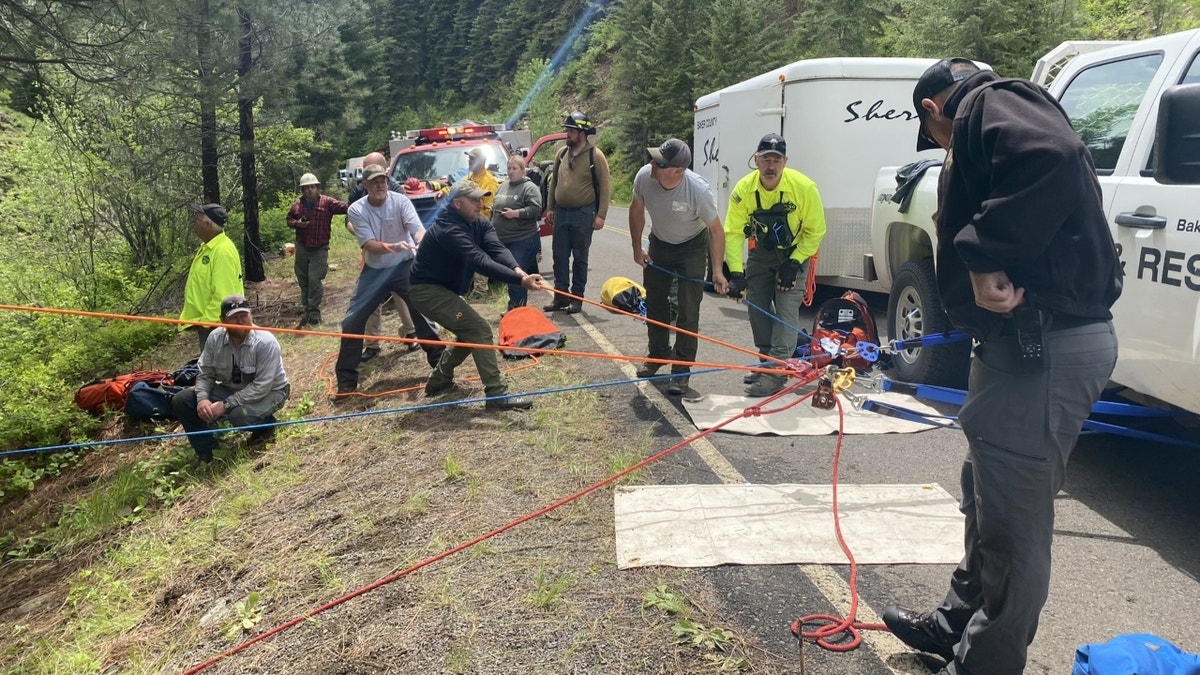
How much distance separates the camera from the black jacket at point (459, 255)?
606 centimetres

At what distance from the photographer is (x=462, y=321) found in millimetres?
6219

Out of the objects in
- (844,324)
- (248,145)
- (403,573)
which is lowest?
(403,573)

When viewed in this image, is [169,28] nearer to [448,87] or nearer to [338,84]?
[338,84]

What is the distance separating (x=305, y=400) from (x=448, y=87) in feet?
228

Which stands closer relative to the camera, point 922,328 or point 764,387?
point 922,328

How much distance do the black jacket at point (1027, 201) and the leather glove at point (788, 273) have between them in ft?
12.4

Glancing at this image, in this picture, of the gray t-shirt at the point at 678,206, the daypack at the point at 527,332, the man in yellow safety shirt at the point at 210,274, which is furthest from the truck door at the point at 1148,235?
the man in yellow safety shirt at the point at 210,274

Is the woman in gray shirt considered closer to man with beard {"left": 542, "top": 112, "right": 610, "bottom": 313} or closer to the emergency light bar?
man with beard {"left": 542, "top": 112, "right": 610, "bottom": 313}

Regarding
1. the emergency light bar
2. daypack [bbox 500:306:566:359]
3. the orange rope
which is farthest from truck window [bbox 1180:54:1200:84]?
the emergency light bar

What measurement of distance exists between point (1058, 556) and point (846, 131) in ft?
18.5

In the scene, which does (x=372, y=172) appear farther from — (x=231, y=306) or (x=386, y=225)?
(x=231, y=306)

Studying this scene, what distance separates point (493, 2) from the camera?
227 feet

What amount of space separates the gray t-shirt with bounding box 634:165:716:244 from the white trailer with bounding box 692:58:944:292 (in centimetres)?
276

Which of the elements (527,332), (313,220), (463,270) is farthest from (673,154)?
(313,220)
